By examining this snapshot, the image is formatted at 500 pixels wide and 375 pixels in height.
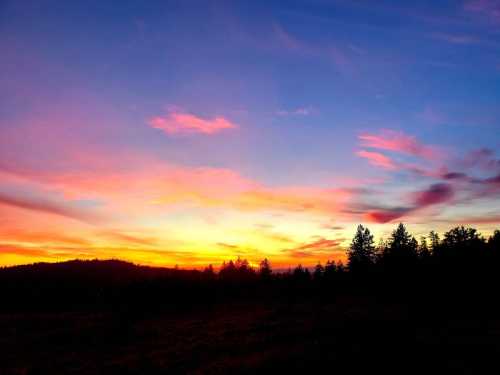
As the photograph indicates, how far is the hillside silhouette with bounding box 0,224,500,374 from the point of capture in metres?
20.6

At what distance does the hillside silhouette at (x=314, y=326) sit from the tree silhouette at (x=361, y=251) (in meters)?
0.23

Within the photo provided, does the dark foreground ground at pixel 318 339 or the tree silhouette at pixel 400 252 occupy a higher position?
the tree silhouette at pixel 400 252

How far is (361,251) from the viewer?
7600cm

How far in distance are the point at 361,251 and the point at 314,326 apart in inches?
1830

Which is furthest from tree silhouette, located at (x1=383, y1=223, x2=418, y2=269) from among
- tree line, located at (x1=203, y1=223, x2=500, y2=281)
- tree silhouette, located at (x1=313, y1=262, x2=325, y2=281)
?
tree silhouette, located at (x1=313, y1=262, x2=325, y2=281)

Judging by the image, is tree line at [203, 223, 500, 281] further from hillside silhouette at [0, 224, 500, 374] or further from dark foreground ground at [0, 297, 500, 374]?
dark foreground ground at [0, 297, 500, 374]

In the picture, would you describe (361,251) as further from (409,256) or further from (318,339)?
(318,339)

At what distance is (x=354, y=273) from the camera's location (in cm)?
7469

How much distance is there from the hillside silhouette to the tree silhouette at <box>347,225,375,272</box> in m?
0.23

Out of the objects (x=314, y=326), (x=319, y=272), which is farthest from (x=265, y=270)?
(x=314, y=326)

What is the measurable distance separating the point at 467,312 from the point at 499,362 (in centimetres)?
2331

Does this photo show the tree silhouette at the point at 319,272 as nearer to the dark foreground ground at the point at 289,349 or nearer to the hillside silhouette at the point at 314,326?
the hillside silhouette at the point at 314,326

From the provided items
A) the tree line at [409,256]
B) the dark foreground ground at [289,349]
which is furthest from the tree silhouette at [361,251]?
the dark foreground ground at [289,349]

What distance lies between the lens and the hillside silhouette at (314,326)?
20.6 m
